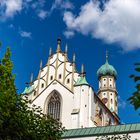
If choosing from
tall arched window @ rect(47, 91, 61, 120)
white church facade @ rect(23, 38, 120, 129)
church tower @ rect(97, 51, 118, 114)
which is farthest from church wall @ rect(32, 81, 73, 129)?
church tower @ rect(97, 51, 118, 114)

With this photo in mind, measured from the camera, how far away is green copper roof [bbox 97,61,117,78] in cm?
7412

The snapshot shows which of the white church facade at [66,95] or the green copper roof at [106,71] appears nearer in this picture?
the white church facade at [66,95]

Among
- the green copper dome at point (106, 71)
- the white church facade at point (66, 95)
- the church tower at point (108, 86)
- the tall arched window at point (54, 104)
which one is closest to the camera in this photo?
the white church facade at point (66, 95)

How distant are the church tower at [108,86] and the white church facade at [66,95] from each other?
10.7 metres

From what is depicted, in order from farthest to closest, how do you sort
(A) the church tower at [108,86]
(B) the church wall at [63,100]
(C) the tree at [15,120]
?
(A) the church tower at [108,86] → (B) the church wall at [63,100] → (C) the tree at [15,120]

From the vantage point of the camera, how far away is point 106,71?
74.3 m

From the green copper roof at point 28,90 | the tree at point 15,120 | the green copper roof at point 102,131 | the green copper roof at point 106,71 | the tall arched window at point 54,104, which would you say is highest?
the green copper roof at point 106,71

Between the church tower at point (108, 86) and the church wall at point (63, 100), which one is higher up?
the church tower at point (108, 86)

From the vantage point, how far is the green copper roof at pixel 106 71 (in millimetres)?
74125

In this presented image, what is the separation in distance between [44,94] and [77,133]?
19769mm

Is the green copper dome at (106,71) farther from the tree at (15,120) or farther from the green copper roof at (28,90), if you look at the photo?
the tree at (15,120)

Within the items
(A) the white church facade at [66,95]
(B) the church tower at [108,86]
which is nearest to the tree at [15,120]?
(A) the white church facade at [66,95]

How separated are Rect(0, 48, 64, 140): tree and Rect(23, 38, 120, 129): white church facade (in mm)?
27876

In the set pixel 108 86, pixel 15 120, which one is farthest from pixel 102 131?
pixel 108 86
